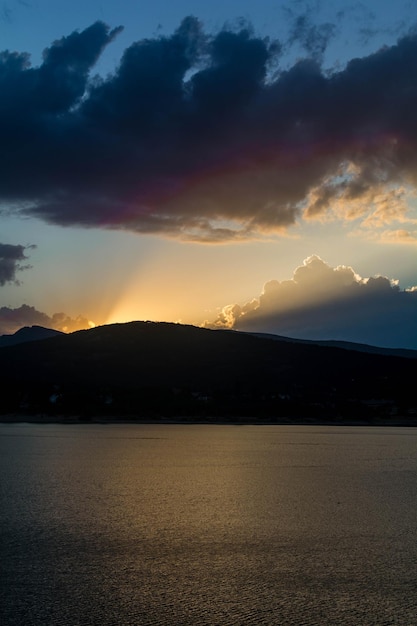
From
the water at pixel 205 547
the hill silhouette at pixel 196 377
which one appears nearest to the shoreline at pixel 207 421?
the hill silhouette at pixel 196 377

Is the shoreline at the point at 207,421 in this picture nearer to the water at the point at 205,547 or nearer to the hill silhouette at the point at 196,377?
the hill silhouette at the point at 196,377

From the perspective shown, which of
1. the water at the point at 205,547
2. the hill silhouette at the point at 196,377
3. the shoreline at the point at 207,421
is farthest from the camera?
the hill silhouette at the point at 196,377

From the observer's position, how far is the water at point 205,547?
13.5 metres

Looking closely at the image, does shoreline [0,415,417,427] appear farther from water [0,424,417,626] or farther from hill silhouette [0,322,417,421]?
water [0,424,417,626]

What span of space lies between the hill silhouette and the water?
8506 centimetres

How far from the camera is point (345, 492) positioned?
3103 cm

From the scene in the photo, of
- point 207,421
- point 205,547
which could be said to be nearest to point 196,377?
point 207,421

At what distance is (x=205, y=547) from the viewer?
1898cm

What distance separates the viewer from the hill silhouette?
12325cm

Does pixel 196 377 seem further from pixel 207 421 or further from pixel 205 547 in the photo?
pixel 205 547

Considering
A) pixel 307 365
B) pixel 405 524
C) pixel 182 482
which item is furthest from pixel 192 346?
pixel 405 524

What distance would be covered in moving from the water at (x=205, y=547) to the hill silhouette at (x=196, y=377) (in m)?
85.1

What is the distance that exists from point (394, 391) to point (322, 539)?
112498 millimetres

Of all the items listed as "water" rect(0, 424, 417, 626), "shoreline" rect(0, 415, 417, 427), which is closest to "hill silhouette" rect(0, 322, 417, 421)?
"shoreline" rect(0, 415, 417, 427)
